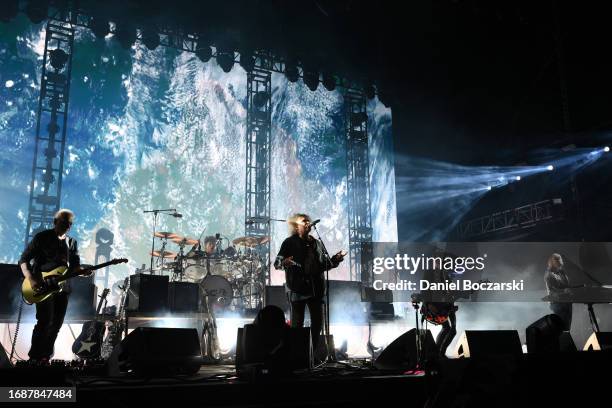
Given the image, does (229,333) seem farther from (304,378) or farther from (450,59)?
(450,59)

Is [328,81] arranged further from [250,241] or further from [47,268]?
[47,268]

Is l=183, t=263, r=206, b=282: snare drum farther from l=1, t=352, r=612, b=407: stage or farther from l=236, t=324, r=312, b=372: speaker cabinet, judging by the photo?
l=1, t=352, r=612, b=407: stage

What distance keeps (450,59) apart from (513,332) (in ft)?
28.6

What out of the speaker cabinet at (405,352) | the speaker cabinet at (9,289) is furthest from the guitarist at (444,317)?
the speaker cabinet at (9,289)

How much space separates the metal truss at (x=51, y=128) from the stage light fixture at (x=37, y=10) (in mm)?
218

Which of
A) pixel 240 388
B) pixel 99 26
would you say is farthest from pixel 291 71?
pixel 240 388

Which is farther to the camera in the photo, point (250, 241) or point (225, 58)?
point (225, 58)

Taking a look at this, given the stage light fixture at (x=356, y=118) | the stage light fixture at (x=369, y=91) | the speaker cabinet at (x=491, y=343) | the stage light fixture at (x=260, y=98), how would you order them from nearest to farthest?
the speaker cabinet at (x=491, y=343)
the stage light fixture at (x=260, y=98)
the stage light fixture at (x=356, y=118)
the stage light fixture at (x=369, y=91)

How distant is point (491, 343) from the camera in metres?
4.52

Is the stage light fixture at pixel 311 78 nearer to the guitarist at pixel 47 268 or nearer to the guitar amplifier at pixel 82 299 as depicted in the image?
the guitar amplifier at pixel 82 299

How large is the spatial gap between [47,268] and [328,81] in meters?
8.37

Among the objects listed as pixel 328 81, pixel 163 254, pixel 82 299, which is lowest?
Answer: pixel 82 299

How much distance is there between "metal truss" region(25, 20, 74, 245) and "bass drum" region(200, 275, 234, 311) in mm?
2995

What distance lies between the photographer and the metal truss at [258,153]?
414 inches
